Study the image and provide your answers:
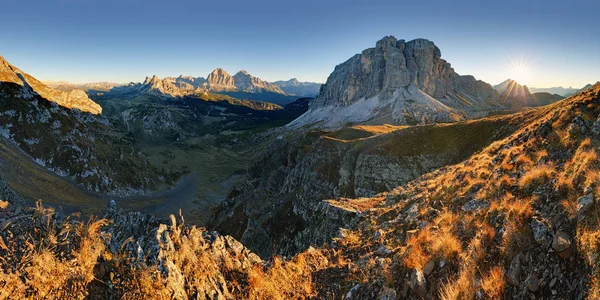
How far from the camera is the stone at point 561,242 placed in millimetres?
6956

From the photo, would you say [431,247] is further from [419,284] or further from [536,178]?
[536,178]

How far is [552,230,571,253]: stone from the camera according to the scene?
22.8 feet

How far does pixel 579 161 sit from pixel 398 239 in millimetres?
7654


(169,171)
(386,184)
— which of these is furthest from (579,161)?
(169,171)

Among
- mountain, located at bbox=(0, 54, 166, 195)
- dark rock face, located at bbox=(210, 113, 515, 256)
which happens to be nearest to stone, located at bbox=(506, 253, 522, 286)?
dark rock face, located at bbox=(210, 113, 515, 256)

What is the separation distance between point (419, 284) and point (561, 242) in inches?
153

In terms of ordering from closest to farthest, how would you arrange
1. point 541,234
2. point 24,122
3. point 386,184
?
point 541,234, point 386,184, point 24,122

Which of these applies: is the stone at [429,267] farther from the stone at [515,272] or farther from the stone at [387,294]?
the stone at [515,272]

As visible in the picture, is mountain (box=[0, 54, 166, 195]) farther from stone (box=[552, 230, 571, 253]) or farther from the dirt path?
stone (box=[552, 230, 571, 253])

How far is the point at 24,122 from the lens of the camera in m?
80.0

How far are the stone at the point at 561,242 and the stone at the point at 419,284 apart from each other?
3.56 metres

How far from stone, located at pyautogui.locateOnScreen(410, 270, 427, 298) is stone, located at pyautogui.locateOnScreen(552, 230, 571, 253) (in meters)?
3.56

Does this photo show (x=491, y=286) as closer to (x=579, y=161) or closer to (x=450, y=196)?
(x=579, y=161)

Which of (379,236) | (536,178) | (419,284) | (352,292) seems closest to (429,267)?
(419,284)
